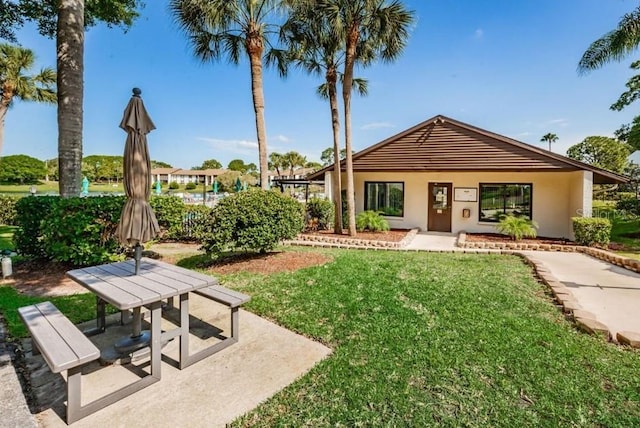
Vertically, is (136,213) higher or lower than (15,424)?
higher

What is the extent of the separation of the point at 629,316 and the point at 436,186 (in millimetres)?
10182

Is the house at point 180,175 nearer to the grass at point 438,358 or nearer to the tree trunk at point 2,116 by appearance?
the tree trunk at point 2,116

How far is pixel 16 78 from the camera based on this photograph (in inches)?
736

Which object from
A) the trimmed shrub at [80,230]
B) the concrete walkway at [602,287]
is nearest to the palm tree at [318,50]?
the concrete walkway at [602,287]

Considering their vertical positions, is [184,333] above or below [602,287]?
above

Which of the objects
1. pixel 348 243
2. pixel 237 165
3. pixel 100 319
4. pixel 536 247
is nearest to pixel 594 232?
pixel 536 247

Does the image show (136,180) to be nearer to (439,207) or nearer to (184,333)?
(184,333)

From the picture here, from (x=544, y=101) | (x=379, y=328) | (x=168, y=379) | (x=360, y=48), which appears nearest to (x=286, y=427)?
(x=168, y=379)

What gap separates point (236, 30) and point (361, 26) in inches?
167

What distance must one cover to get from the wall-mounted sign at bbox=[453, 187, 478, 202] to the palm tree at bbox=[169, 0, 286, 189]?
335 inches

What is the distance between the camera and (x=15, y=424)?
2.39 meters

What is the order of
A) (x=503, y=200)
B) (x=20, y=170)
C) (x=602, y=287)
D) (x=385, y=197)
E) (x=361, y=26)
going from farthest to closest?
(x=20, y=170) < (x=385, y=197) < (x=503, y=200) < (x=361, y=26) < (x=602, y=287)

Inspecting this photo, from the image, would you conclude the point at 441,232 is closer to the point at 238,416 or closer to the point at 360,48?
the point at 360,48

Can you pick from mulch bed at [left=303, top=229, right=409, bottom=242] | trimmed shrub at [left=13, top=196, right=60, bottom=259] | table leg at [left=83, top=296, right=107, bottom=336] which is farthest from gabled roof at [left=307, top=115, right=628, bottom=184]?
table leg at [left=83, top=296, right=107, bottom=336]
